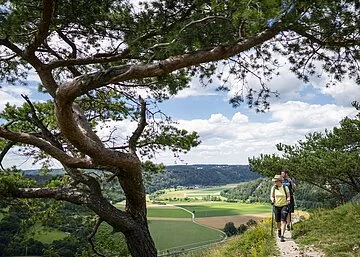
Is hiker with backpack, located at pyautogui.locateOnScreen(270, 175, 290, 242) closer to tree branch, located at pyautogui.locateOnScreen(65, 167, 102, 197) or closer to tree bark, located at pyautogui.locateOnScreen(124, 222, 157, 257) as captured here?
tree bark, located at pyautogui.locateOnScreen(124, 222, 157, 257)

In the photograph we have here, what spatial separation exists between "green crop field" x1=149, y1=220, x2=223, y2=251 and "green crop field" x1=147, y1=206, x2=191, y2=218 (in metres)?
5.06

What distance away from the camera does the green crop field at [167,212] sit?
74.8 meters

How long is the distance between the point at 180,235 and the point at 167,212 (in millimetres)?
20965

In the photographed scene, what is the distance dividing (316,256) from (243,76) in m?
3.21

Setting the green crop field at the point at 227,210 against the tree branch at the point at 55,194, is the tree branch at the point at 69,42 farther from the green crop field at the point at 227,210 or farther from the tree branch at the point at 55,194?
the green crop field at the point at 227,210

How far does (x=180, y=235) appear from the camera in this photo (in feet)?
195

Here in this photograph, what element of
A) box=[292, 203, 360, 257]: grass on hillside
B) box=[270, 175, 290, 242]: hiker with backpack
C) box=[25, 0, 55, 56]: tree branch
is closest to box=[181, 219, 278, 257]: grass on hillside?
box=[270, 175, 290, 242]: hiker with backpack

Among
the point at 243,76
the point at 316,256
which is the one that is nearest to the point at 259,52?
the point at 243,76

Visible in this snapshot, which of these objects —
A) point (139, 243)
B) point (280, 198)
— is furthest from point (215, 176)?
point (139, 243)

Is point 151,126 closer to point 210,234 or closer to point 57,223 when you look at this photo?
point 57,223

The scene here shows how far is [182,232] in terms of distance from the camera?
2425 inches

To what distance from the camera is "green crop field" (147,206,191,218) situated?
245 feet

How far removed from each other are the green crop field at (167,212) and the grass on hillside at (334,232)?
217ft

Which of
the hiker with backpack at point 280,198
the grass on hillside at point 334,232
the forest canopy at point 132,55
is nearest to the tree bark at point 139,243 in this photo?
the forest canopy at point 132,55
